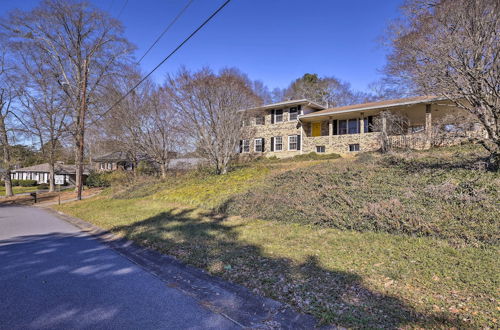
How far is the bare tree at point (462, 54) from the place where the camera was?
729cm

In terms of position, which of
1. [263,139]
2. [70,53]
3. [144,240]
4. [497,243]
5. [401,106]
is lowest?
[144,240]

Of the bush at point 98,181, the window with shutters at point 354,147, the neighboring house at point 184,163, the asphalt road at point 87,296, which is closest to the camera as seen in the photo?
the asphalt road at point 87,296

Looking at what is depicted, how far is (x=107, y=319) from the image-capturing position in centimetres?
338

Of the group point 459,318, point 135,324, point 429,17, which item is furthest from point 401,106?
point 135,324

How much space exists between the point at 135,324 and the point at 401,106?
19.4 metres

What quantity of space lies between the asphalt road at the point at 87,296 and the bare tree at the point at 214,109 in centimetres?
1186

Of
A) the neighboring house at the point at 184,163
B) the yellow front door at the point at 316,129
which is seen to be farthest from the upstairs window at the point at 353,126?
the neighboring house at the point at 184,163

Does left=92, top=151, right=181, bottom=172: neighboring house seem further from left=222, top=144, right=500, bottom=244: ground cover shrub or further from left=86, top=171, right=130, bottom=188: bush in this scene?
left=222, top=144, right=500, bottom=244: ground cover shrub

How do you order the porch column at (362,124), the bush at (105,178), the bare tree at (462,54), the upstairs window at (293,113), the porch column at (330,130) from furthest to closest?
1. the bush at (105,178)
2. the upstairs window at (293,113)
3. the porch column at (330,130)
4. the porch column at (362,124)
5. the bare tree at (462,54)

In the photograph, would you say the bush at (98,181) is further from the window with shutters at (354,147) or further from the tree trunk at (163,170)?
the window with shutters at (354,147)

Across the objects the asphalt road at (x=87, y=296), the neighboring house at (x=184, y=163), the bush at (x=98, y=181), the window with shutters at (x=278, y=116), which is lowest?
the bush at (x=98, y=181)

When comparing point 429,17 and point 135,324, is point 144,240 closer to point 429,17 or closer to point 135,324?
point 135,324

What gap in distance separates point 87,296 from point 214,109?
590 inches

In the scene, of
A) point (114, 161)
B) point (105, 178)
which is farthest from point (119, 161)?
point (114, 161)
